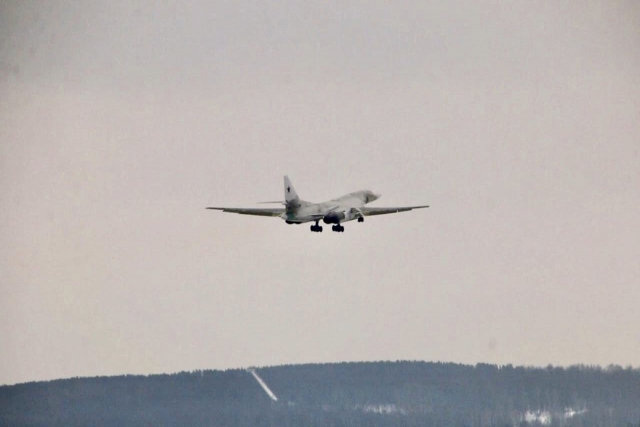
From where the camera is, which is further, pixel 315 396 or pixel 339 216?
pixel 315 396

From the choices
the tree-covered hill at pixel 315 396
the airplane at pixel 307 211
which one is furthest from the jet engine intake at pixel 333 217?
the tree-covered hill at pixel 315 396

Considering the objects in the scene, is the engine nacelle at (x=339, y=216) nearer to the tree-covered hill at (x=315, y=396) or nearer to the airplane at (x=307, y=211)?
the airplane at (x=307, y=211)

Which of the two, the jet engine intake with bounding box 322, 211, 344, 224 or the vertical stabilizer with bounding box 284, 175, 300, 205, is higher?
the vertical stabilizer with bounding box 284, 175, 300, 205

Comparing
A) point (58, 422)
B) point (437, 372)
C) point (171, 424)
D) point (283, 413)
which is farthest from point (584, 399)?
point (58, 422)

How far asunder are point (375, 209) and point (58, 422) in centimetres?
4625

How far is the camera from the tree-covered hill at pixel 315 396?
146750 mm

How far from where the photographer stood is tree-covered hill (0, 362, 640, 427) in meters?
147

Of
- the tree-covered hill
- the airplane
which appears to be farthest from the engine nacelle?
the tree-covered hill

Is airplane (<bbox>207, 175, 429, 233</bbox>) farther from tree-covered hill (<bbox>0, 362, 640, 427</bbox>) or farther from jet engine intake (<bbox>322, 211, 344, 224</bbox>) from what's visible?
tree-covered hill (<bbox>0, 362, 640, 427</bbox>)

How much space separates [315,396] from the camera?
153 m

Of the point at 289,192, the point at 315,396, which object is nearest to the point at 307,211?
the point at 289,192

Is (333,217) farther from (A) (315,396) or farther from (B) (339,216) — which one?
(A) (315,396)

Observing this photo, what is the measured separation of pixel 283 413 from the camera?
15100 centimetres

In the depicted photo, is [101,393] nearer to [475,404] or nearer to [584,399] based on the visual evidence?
[475,404]
